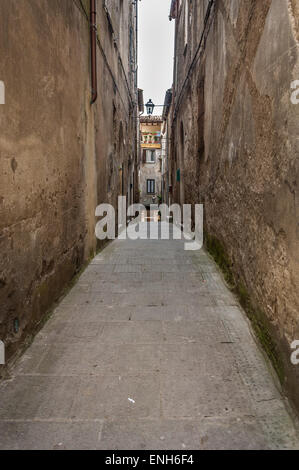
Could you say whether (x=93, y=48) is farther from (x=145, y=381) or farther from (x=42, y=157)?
(x=145, y=381)

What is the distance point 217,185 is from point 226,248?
1.11 meters

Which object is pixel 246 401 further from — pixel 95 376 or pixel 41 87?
pixel 41 87

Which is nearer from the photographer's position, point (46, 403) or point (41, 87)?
point (46, 403)

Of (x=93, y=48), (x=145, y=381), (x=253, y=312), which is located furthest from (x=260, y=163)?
(x=93, y=48)

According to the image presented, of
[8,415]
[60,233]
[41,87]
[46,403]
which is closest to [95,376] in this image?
→ [46,403]

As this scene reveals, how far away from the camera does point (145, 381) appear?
2254 mm

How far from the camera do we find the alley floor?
70.2 inches

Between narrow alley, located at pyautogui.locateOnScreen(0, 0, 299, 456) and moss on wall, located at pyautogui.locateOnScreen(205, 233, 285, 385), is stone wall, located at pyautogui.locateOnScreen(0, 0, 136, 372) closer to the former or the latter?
narrow alley, located at pyautogui.locateOnScreen(0, 0, 299, 456)

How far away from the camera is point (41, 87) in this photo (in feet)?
9.87

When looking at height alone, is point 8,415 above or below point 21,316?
below

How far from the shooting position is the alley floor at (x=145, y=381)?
5.85 ft

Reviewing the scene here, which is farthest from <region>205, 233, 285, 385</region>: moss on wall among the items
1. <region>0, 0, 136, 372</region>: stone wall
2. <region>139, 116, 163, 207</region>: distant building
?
<region>139, 116, 163, 207</region>: distant building

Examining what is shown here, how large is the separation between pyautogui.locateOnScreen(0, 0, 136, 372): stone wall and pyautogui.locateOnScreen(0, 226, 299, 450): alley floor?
383 millimetres

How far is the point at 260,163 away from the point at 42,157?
1.93 meters
